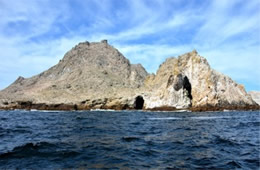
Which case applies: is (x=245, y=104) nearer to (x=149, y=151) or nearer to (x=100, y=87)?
(x=100, y=87)

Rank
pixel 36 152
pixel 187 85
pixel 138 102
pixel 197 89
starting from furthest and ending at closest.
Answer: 1. pixel 138 102
2. pixel 187 85
3. pixel 197 89
4. pixel 36 152

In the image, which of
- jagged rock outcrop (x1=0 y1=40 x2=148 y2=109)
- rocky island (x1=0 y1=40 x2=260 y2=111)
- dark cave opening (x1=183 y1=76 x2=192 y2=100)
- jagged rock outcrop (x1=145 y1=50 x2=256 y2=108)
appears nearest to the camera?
jagged rock outcrop (x1=145 y1=50 x2=256 y2=108)

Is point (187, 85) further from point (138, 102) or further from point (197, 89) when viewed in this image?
point (138, 102)

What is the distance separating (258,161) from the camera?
993 centimetres

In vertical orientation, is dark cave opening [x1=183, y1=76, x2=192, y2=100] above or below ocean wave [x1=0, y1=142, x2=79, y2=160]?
above

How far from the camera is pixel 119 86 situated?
128m

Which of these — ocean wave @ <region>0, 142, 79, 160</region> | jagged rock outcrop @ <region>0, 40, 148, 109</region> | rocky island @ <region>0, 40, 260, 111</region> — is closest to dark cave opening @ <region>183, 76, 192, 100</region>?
rocky island @ <region>0, 40, 260, 111</region>

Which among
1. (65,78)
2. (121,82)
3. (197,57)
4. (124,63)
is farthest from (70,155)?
(124,63)

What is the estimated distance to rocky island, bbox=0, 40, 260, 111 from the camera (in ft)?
264

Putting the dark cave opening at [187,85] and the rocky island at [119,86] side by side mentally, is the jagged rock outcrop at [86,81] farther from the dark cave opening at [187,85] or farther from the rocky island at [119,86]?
the dark cave opening at [187,85]

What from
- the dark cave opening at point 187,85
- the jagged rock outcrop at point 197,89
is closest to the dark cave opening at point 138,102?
the jagged rock outcrop at point 197,89

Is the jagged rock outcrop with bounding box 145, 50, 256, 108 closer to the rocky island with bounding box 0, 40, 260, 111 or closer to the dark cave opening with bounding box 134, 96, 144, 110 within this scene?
the rocky island with bounding box 0, 40, 260, 111

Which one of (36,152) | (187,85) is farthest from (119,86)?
(36,152)

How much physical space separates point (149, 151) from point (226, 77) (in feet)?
257
